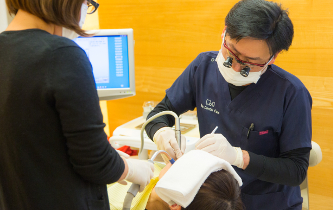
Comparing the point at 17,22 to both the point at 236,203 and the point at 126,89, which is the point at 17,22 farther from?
the point at 126,89

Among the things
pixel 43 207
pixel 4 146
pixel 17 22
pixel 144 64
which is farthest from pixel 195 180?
pixel 144 64

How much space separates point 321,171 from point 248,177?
104 centimetres

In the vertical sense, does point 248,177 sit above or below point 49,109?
below

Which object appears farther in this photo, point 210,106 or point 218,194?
point 210,106

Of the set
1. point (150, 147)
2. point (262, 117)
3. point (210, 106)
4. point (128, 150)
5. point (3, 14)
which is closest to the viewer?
point (262, 117)

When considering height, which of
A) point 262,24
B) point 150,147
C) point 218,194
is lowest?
point 150,147

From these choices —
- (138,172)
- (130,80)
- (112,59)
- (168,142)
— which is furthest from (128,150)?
(138,172)

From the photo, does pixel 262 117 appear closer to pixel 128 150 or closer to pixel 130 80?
pixel 130 80

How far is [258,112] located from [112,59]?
1277 mm

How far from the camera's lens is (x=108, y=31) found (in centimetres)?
206

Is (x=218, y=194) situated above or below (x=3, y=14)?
below

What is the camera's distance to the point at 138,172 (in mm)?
873

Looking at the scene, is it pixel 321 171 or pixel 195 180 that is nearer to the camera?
pixel 195 180

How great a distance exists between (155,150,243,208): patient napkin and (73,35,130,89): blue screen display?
1.30 m
